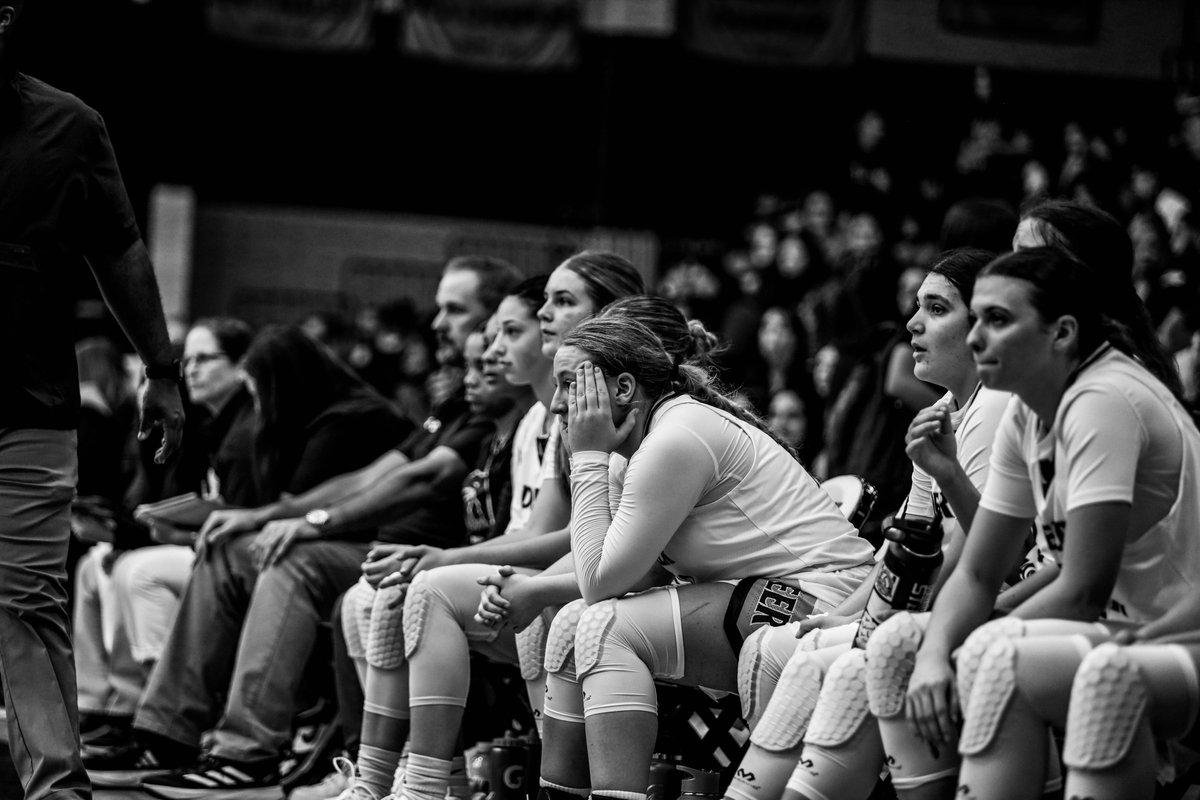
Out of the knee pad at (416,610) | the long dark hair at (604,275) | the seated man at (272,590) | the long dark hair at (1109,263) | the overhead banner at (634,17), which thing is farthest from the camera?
the overhead banner at (634,17)

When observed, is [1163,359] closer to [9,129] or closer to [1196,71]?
[9,129]

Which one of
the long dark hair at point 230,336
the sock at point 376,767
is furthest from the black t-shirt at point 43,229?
the long dark hair at point 230,336

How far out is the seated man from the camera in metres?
4.50

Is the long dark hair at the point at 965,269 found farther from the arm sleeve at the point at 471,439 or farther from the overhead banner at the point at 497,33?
the overhead banner at the point at 497,33

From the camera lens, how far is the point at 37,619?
3002 mm

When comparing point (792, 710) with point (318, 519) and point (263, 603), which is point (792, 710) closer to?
point (318, 519)

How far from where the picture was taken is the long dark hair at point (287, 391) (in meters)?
5.14

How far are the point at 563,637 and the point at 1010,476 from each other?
1.07 meters

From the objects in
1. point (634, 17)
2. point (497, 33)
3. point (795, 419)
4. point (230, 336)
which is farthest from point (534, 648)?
point (634, 17)

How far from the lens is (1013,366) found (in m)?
2.35

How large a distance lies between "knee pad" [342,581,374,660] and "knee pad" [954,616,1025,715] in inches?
78.8

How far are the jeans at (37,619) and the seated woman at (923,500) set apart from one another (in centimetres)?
140

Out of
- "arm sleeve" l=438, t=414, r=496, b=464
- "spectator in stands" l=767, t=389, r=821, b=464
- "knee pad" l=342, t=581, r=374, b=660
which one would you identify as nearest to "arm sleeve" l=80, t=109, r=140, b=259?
"knee pad" l=342, t=581, r=374, b=660

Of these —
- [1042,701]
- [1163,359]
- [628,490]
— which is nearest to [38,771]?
Result: [628,490]
